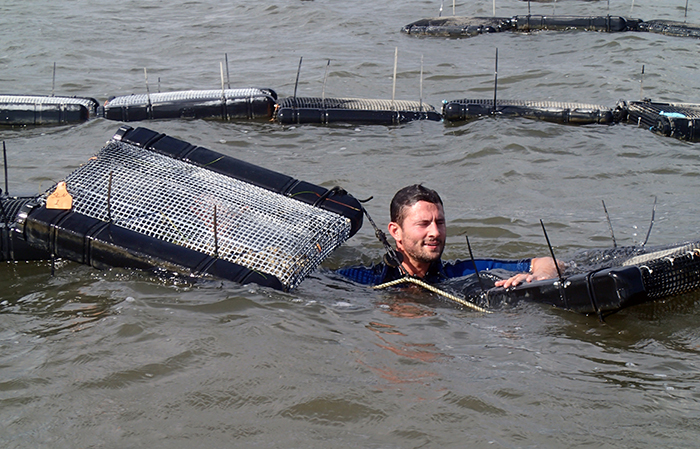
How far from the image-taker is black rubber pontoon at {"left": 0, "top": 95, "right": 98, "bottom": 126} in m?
9.90

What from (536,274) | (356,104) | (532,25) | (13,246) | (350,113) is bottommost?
(536,274)

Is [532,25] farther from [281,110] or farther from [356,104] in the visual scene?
[281,110]

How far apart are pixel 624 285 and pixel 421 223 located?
4.83 ft

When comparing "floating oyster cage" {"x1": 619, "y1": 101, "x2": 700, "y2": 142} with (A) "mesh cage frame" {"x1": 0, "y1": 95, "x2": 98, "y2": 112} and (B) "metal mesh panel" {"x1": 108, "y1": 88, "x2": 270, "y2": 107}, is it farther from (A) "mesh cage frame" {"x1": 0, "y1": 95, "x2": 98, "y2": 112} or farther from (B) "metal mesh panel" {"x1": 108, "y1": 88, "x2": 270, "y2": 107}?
(A) "mesh cage frame" {"x1": 0, "y1": 95, "x2": 98, "y2": 112}

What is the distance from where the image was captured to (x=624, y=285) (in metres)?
3.98

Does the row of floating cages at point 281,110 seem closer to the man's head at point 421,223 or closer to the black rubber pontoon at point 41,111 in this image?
the black rubber pontoon at point 41,111

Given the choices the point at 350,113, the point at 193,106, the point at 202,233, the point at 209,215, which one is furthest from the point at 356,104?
the point at 202,233

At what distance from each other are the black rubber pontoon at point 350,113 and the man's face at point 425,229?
5.46 metres

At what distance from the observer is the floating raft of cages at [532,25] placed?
661 inches

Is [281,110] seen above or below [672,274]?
above

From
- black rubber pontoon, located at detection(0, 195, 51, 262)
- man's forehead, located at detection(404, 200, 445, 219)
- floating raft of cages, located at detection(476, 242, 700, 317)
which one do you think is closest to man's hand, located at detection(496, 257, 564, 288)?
floating raft of cages, located at detection(476, 242, 700, 317)

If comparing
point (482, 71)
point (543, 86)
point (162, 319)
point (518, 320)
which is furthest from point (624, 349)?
point (482, 71)

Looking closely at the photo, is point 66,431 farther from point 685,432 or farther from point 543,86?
point 543,86

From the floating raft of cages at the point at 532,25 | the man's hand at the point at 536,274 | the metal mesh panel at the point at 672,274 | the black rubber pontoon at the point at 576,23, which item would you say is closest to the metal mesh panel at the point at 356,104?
the man's hand at the point at 536,274
